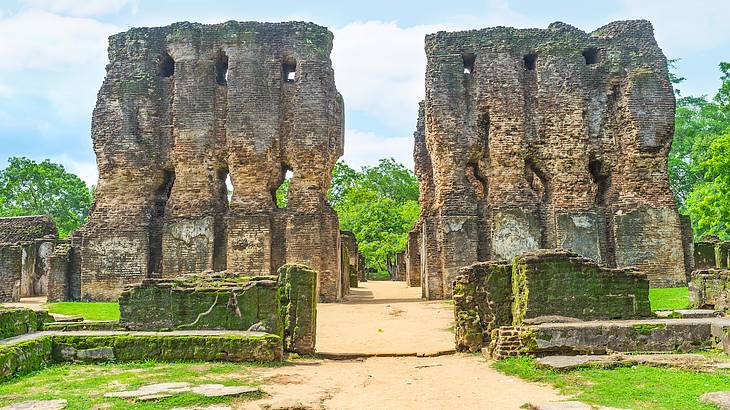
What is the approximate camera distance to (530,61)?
77.8 feet

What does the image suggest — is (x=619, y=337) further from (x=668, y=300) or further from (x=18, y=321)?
(x=18, y=321)

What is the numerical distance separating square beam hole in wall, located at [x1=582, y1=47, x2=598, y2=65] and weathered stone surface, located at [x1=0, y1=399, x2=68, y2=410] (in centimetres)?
2202

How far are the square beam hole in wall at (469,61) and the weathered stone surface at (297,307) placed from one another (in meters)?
14.7

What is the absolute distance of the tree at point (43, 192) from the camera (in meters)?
45.2

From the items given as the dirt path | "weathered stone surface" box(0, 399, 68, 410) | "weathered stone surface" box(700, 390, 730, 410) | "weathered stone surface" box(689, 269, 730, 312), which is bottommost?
the dirt path

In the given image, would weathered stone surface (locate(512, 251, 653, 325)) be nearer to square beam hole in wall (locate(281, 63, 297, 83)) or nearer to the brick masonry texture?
the brick masonry texture

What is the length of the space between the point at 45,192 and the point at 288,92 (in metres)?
32.6

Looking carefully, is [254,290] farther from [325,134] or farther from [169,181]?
[169,181]

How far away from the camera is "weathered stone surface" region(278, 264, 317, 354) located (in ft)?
33.7

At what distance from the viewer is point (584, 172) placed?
22.5m

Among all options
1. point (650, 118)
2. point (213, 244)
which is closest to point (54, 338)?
point (213, 244)

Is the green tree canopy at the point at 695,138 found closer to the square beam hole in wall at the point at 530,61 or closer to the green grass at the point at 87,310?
the square beam hole in wall at the point at 530,61

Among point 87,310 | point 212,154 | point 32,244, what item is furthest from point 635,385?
point 32,244

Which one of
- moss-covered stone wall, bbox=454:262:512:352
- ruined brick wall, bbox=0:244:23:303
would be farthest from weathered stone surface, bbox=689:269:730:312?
ruined brick wall, bbox=0:244:23:303
